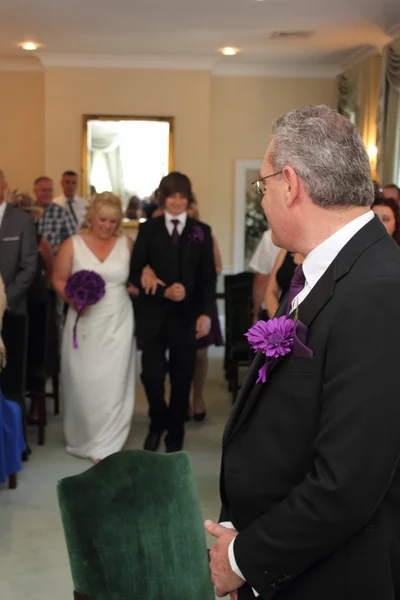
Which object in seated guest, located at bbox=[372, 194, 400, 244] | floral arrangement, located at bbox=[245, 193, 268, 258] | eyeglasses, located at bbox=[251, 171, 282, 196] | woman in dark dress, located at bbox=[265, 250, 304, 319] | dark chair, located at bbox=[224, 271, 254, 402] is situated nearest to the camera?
eyeglasses, located at bbox=[251, 171, 282, 196]

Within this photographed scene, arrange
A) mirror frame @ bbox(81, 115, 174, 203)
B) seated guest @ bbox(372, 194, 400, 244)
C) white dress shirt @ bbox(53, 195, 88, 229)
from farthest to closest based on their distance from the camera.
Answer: mirror frame @ bbox(81, 115, 174, 203)
white dress shirt @ bbox(53, 195, 88, 229)
seated guest @ bbox(372, 194, 400, 244)

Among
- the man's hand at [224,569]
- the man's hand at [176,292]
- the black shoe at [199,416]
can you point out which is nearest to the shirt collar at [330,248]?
the man's hand at [224,569]

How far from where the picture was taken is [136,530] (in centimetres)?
211

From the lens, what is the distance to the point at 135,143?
10727 millimetres

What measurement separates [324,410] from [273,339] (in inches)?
6.6

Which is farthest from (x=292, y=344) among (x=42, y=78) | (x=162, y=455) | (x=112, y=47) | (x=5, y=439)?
(x=42, y=78)

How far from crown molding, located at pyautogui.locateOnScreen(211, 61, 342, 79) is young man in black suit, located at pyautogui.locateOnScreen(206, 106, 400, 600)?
32.8ft

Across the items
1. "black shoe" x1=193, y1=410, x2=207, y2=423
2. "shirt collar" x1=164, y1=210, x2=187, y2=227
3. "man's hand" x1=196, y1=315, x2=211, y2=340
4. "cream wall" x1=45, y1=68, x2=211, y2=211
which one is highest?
"cream wall" x1=45, y1=68, x2=211, y2=211

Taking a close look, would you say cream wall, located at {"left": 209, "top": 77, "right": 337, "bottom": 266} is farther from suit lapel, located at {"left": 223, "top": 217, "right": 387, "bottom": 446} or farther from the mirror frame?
suit lapel, located at {"left": 223, "top": 217, "right": 387, "bottom": 446}

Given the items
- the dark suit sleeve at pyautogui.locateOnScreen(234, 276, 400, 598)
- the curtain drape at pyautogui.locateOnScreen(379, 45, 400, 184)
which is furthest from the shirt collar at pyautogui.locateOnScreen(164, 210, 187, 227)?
the curtain drape at pyautogui.locateOnScreen(379, 45, 400, 184)

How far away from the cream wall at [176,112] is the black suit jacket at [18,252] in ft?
17.0

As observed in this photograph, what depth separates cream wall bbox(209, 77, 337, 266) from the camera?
442 inches

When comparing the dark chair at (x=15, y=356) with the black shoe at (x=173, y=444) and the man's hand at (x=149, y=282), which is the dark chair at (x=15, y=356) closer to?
the man's hand at (x=149, y=282)

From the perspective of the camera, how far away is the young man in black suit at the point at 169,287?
16.4 ft
